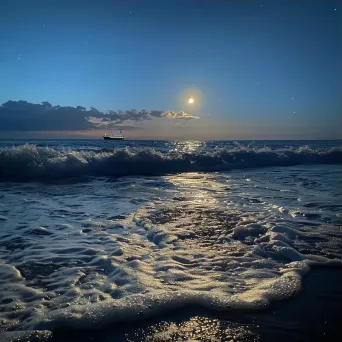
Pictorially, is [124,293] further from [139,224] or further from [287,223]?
[287,223]

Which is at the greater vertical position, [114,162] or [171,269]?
[114,162]

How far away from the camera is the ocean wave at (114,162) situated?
48.5ft

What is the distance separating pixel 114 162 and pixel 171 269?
14.6 metres

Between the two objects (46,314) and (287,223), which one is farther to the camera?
(287,223)

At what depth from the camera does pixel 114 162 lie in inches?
698

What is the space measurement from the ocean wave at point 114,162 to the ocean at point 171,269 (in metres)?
7.06

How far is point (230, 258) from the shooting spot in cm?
402

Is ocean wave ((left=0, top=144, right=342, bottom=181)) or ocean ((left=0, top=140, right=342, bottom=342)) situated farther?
ocean wave ((left=0, top=144, right=342, bottom=181))

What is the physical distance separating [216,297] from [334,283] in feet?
4.64

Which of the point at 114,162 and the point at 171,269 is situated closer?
the point at 171,269

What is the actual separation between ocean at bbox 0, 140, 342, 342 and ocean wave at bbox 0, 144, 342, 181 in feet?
23.2

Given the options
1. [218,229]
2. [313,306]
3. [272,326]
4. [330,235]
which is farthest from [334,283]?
[218,229]

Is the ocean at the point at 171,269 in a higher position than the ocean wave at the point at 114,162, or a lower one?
→ lower

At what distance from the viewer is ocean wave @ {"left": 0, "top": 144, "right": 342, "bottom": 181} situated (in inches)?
582
